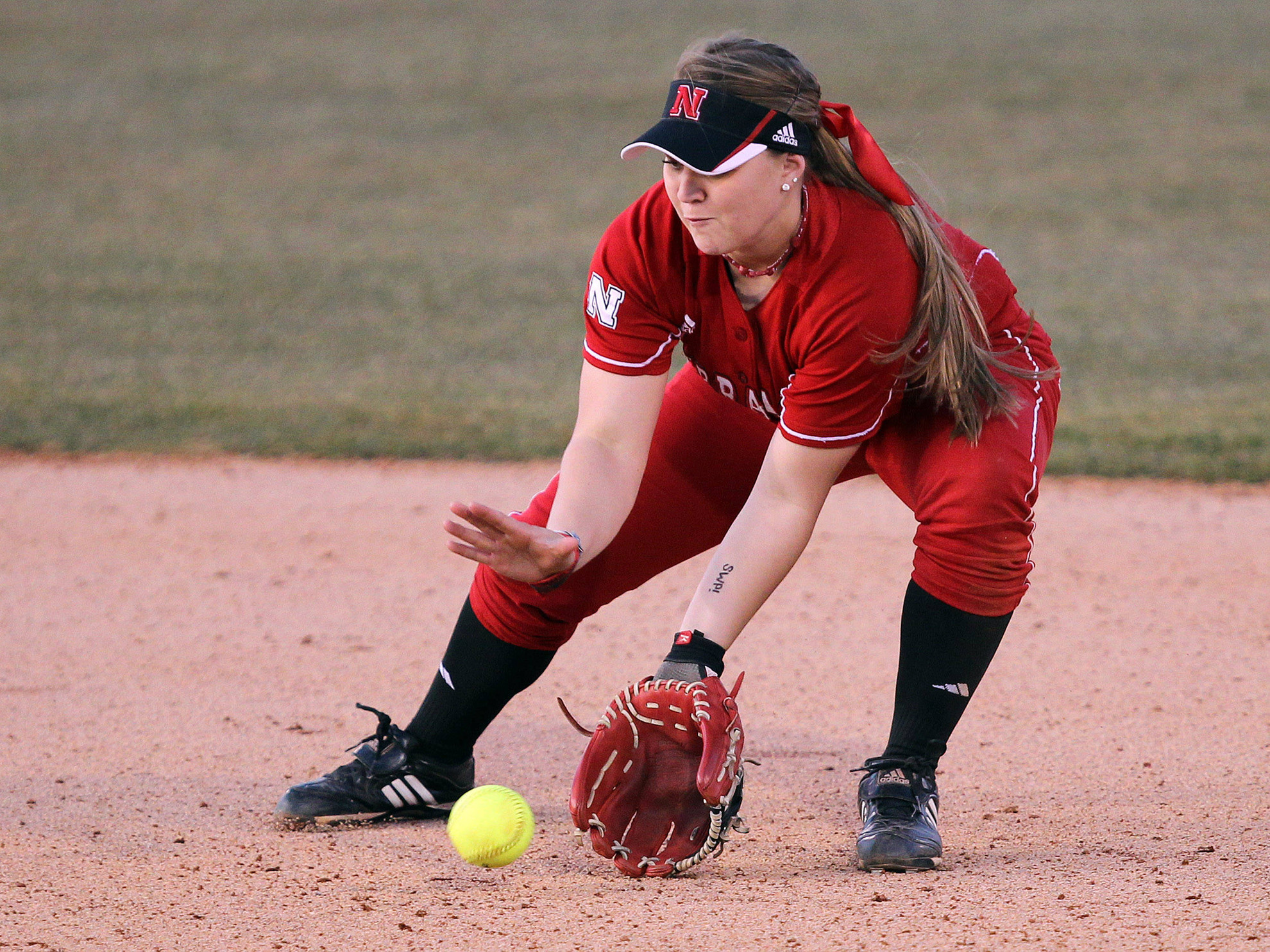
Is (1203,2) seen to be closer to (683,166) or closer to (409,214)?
(409,214)

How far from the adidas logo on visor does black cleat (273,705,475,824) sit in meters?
1.42

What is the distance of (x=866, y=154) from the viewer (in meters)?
2.49

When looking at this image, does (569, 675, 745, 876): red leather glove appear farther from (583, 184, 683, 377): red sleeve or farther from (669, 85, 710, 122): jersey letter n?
(669, 85, 710, 122): jersey letter n

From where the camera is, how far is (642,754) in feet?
8.46

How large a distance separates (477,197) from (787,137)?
11.0 metres

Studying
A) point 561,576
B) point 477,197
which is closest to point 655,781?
point 561,576

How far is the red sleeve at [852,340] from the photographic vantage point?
2441 mm

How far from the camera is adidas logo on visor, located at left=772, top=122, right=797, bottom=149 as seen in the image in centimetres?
239

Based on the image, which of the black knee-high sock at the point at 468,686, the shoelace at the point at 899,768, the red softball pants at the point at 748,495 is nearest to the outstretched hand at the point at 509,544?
the red softball pants at the point at 748,495

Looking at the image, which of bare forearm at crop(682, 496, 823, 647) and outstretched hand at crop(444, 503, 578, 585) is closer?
outstretched hand at crop(444, 503, 578, 585)

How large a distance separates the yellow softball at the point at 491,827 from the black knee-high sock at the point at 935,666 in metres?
0.72

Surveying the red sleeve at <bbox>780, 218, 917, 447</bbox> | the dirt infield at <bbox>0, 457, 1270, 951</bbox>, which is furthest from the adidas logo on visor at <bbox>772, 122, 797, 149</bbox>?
the dirt infield at <bbox>0, 457, 1270, 951</bbox>

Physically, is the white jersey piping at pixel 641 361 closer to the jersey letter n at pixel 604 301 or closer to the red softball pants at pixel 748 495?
the jersey letter n at pixel 604 301

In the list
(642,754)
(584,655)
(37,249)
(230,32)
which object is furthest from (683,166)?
(230,32)
